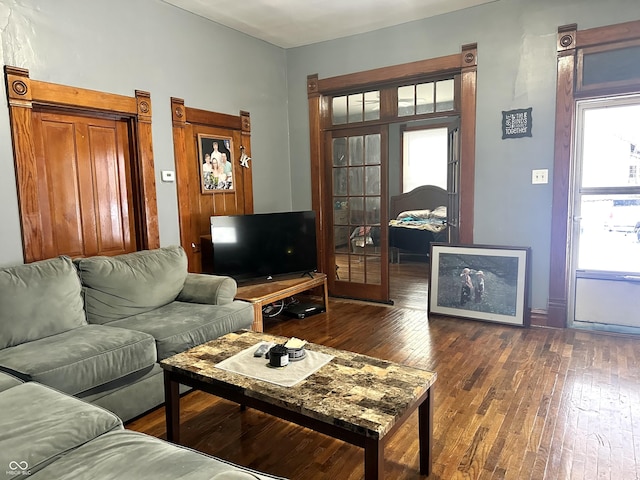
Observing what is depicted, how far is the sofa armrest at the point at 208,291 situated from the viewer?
10.3 ft

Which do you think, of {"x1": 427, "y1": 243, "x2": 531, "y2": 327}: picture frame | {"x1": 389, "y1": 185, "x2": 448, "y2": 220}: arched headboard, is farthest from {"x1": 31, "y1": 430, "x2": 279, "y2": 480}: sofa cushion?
{"x1": 389, "y1": 185, "x2": 448, "y2": 220}: arched headboard

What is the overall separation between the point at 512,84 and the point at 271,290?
112 inches

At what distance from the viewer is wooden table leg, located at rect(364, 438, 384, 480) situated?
148cm

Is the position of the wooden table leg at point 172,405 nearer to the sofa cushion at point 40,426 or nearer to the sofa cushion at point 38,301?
the sofa cushion at point 40,426

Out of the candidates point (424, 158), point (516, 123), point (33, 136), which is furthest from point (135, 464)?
point (424, 158)

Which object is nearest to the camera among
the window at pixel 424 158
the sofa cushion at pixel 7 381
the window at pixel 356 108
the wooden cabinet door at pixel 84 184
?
the sofa cushion at pixel 7 381

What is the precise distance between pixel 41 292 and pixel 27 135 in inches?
43.0

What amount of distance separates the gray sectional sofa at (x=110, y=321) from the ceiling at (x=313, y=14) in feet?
7.43

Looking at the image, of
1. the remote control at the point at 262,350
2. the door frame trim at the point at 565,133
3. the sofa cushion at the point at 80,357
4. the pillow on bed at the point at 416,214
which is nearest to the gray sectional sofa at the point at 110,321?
the sofa cushion at the point at 80,357

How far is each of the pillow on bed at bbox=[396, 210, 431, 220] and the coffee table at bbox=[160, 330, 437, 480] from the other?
5371 millimetres

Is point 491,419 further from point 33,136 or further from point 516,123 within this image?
point 33,136

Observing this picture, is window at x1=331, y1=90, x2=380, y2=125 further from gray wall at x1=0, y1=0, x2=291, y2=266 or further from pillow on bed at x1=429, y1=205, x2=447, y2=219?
pillow on bed at x1=429, y1=205, x2=447, y2=219

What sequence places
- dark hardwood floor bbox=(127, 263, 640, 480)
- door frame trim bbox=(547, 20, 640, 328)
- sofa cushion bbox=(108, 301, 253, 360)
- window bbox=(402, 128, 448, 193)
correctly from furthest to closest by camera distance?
1. window bbox=(402, 128, 448, 193)
2. door frame trim bbox=(547, 20, 640, 328)
3. sofa cushion bbox=(108, 301, 253, 360)
4. dark hardwood floor bbox=(127, 263, 640, 480)

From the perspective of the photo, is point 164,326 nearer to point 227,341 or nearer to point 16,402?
point 227,341
